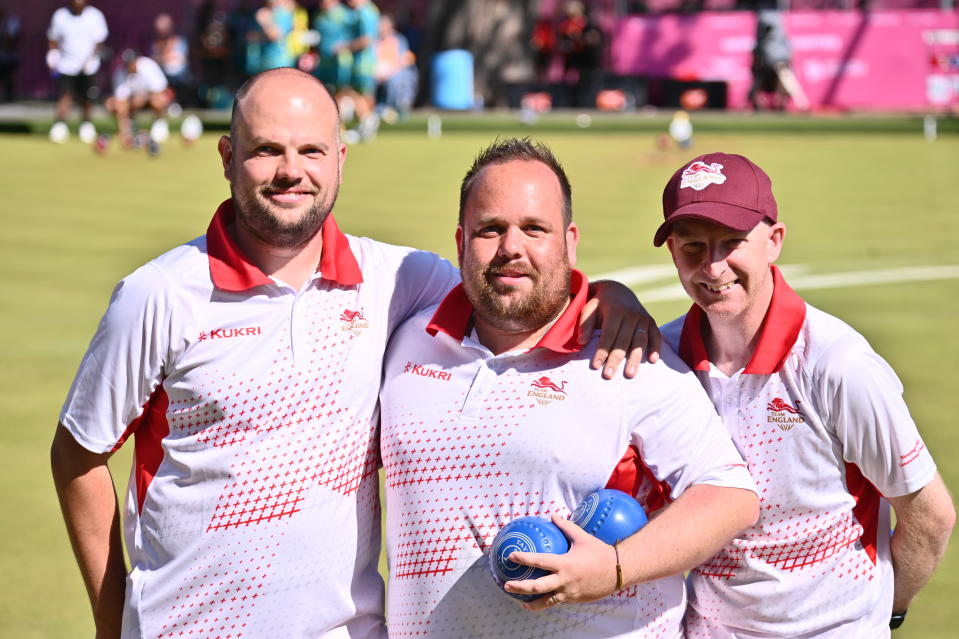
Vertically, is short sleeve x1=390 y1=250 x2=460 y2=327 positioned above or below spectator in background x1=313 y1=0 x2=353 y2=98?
below

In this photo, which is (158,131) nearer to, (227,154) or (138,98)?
(138,98)

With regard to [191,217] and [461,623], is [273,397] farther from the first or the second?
[191,217]

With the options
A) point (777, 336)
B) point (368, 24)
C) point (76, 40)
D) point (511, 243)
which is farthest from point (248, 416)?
point (368, 24)

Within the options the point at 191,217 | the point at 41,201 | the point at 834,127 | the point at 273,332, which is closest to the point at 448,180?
the point at 191,217

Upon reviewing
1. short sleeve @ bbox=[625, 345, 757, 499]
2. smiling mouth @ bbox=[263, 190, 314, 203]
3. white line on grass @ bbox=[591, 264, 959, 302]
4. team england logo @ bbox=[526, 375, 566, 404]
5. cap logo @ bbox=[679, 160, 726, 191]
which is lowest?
white line on grass @ bbox=[591, 264, 959, 302]

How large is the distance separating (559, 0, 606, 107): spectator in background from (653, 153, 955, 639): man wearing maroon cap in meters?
27.2

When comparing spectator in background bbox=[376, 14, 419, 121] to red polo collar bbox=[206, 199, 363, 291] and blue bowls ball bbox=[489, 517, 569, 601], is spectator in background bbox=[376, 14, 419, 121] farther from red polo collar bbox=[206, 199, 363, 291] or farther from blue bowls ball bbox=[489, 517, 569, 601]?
blue bowls ball bbox=[489, 517, 569, 601]

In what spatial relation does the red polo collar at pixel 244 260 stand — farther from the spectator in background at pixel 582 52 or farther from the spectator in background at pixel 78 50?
the spectator in background at pixel 582 52

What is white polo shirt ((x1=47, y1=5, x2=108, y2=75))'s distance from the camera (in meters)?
23.8

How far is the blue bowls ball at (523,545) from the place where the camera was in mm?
3707

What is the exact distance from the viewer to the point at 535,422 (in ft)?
13.3

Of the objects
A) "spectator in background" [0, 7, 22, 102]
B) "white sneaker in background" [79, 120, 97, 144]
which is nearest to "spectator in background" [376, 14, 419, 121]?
"white sneaker in background" [79, 120, 97, 144]

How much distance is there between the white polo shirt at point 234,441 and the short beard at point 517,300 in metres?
0.45

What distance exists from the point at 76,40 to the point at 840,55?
16921 mm
